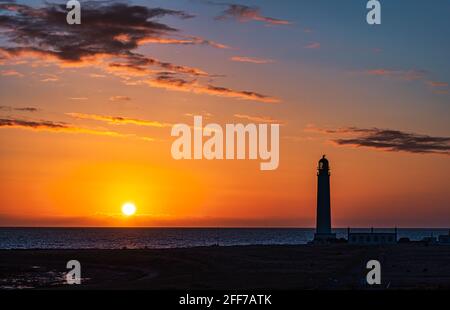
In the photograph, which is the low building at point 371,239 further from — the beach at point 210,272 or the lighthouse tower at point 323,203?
the beach at point 210,272

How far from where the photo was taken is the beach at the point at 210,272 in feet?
122

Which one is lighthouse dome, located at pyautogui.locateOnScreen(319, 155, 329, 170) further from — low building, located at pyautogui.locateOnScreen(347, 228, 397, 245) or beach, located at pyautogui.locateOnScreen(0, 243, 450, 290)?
beach, located at pyautogui.locateOnScreen(0, 243, 450, 290)

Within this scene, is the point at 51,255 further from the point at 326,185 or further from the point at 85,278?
the point at 326,185

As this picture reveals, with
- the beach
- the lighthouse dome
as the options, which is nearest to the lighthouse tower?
the lighthouse dome

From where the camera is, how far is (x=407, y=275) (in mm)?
41500

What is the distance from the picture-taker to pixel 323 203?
96125mm

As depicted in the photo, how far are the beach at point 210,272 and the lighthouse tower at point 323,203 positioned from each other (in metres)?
31.7

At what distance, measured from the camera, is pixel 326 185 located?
97125 mm

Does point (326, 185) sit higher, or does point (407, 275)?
point (326, 185)
